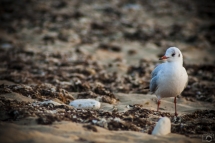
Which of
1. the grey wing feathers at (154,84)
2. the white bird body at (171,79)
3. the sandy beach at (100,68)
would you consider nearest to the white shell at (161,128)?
the sandy beach at (100,68)

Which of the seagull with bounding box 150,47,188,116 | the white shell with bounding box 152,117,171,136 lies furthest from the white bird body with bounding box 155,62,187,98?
the white shell with bounding box 152,117,171,136

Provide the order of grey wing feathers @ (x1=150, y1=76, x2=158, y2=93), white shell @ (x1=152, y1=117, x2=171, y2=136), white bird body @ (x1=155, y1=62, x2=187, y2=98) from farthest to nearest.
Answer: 1. grey wing feathers @ (x1=150, y1=76, x2=158, y2=93)
2. white bird body @ (x1=155, y1=62, x2=187, y2=98)
3. white shell @ (x1=152, y1=117, x2=171, y2=136)

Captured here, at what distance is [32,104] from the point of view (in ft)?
15.9

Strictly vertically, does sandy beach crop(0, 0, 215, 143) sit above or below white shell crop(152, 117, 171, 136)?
above

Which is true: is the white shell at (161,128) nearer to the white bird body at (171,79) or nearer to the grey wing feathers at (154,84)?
the white bird body at (171,79)

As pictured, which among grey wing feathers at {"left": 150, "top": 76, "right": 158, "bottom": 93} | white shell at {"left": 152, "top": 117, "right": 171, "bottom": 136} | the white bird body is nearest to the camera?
white shell at {"left": 152, "top": 117, "right": 171, "bottom": 136}

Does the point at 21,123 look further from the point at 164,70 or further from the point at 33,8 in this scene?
the point at 33,8

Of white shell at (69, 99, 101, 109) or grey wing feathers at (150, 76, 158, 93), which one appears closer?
white shell at (69, 99, 101, 109)

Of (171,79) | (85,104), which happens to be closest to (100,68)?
(85,104)

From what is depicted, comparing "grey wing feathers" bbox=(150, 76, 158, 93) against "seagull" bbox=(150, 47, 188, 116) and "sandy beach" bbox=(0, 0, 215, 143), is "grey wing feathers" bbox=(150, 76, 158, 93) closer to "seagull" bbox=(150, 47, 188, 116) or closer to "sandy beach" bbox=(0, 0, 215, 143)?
"seagull" bbox=(150, 47, 188, 116)

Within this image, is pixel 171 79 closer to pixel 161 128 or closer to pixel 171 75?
pixel 171 75

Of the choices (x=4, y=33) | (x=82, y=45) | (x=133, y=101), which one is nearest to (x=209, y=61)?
(x=82, y=45)

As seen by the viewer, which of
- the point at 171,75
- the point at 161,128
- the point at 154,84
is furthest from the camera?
the point at 154,84

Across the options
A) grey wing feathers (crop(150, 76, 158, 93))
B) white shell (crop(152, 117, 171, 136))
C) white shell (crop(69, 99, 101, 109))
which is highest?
grey wing feathers (crop(150, 76, 158, 93))
